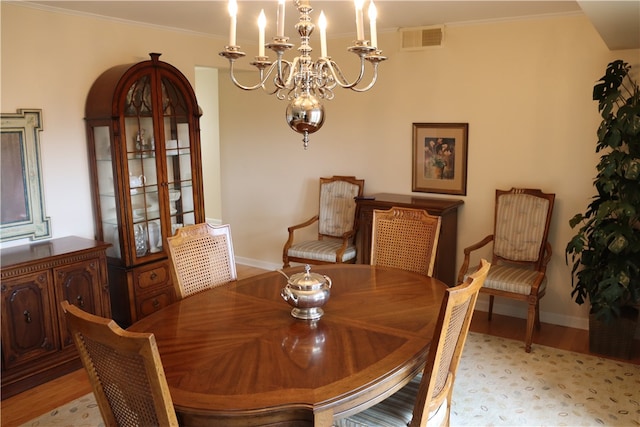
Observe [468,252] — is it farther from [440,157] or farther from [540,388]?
[540,388]

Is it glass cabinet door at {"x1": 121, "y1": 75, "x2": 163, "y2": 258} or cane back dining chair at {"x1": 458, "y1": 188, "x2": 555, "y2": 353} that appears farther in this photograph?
glass cabinet door at {"x1": 121, "y1": 75, "x2": 163, "y2": 258}

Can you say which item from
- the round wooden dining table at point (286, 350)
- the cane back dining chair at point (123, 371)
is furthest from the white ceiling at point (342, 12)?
the cane back dining chair at point (123, 371)

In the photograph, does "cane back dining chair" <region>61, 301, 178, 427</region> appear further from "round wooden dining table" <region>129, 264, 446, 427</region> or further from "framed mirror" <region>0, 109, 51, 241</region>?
"framed mirror" <region>0, 109, 51, 241</region>

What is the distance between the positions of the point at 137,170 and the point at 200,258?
147 centimetres

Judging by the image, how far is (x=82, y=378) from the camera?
10.9ft

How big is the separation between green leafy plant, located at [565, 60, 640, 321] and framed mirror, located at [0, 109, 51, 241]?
373cm

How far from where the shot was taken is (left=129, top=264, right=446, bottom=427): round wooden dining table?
158 centimetres

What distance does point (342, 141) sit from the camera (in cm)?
502

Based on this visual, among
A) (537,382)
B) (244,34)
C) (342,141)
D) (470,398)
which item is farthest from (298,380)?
(244,34)

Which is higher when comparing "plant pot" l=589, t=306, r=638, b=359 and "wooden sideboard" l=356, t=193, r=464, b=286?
"wooden sideboard" l=356, t=193, r=464, b=286

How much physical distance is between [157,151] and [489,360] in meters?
2.89

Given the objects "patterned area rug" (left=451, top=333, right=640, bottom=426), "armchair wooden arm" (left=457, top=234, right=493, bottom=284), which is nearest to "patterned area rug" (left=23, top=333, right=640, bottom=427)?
"patterned area rug" (left=451, top=333, right=640, bottom=426)

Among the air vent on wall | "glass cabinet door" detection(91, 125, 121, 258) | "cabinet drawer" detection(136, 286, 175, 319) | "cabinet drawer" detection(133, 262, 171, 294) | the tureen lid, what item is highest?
the air vent on wall

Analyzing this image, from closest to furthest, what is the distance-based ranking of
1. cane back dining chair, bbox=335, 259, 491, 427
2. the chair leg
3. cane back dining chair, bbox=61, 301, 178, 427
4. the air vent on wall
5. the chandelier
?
cane back dining chair, bbox=61, 301, 178, 427 < cane back dining chair, bbox=335, 259, 491, 427 < the chandelier < the chair leg < the air vent on wall
